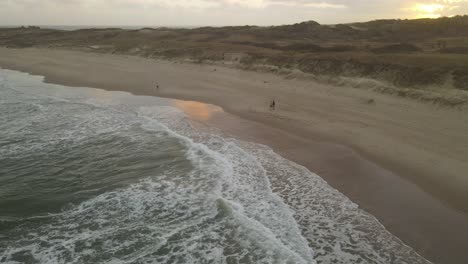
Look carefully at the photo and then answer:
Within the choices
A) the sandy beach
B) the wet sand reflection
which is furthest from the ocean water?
the wet sand reflection

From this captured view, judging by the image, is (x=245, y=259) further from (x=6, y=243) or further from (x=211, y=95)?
(x=211, y=95)

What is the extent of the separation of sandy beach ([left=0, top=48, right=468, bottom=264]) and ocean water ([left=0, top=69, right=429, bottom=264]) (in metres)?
0.73

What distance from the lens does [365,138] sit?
1564 cm

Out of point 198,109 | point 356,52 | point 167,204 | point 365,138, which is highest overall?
point 356,52

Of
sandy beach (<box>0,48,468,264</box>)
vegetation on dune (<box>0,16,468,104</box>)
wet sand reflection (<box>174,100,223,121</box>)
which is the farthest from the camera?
vegetation on dune (<box>0,16,468,104</box>)

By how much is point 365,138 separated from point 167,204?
883 centimetres

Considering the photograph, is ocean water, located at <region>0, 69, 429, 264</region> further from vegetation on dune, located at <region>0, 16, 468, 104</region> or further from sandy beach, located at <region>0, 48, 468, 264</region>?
vegetation on dune, located at <region>0, 16, 468, 104</region>

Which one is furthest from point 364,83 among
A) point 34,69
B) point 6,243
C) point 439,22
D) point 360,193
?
point 439,22

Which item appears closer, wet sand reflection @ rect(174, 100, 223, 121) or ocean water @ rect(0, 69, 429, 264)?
ocean water @ rect(0, 69, 429, 264)

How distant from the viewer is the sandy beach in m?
9.70

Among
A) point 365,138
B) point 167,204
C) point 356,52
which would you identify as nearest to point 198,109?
point 365,138

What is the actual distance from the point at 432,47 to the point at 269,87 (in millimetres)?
18695

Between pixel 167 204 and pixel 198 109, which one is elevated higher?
pixel 198 109

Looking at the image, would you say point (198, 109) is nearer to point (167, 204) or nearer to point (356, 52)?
point (167, 204)
